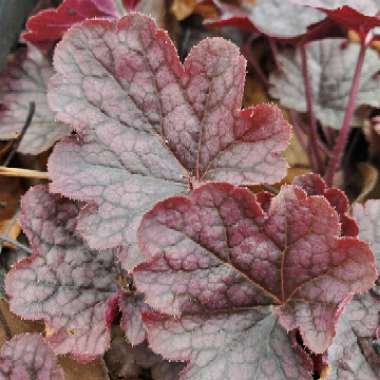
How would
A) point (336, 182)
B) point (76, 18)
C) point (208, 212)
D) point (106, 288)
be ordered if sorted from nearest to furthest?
point (208, 212) → point (106, 288) → point (76, 18) → point (336, 182)

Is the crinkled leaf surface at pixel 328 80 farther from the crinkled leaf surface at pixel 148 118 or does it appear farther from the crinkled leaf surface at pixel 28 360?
the crinkled leaf surface at pixel 28 360

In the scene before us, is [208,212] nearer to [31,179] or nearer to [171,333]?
[171,333]

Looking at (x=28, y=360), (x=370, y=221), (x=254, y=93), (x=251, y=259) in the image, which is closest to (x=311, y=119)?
(x=254, y=93)

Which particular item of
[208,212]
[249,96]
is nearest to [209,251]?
[208,212]

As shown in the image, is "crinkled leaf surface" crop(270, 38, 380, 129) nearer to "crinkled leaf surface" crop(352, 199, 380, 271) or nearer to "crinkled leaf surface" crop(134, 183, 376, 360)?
"crinkled leaf surface" crop(352, 199, 380, 271)

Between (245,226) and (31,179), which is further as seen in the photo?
(31,179)

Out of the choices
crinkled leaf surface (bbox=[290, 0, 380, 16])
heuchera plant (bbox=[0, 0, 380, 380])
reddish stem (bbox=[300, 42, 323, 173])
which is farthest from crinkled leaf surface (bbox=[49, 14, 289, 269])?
reddish stem (bbox=[300, 42, 323, 173])

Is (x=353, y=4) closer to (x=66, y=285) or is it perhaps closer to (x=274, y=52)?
(x=274, y=52)
